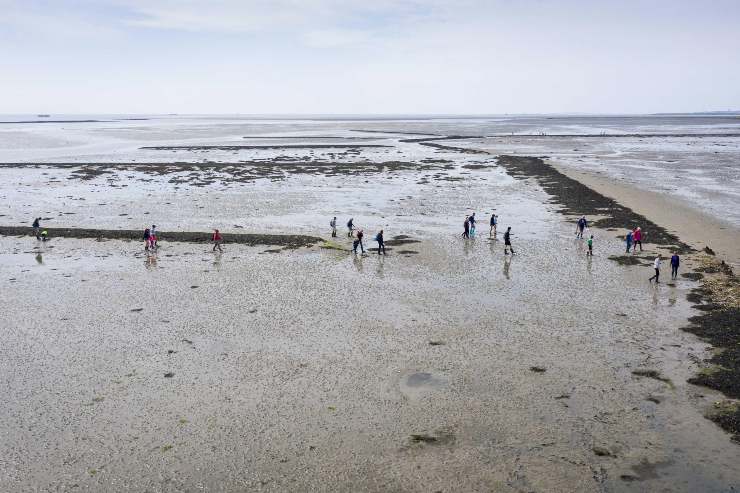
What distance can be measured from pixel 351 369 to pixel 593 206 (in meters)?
31.8

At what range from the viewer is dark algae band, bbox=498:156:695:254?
31797 mm

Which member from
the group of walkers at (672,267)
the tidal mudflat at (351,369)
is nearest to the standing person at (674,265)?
the group of walkers at (672,267)

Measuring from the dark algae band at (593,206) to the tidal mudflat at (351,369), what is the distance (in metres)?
1.27

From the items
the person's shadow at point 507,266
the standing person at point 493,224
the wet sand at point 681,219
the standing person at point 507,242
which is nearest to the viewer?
the person's shadow at point 507,266

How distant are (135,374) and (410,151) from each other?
8318cm

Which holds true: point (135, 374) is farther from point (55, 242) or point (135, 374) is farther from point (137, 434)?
point (55, 242)

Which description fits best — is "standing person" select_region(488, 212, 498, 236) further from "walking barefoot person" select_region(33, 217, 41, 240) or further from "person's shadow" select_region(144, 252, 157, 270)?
"walking barefoot person" select_region(33, 217, 41, 240)

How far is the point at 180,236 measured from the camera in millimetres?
33062

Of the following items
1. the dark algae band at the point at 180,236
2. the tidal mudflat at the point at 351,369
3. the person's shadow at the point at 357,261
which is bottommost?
the tidal mudflat at the point at 351,369

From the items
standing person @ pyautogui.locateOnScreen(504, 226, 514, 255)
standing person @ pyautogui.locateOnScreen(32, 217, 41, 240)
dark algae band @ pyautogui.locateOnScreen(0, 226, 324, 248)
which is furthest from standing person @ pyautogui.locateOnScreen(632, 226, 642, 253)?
standing person @ pyautogui.locateOnScreen(32, 217, 41, 240)

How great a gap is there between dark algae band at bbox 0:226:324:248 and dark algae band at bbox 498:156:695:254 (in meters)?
19.3

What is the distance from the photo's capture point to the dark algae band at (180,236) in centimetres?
3186

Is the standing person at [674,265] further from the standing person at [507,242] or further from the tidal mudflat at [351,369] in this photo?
the standing person at [507,242]

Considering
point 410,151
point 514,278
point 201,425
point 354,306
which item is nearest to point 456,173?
point 410,151
